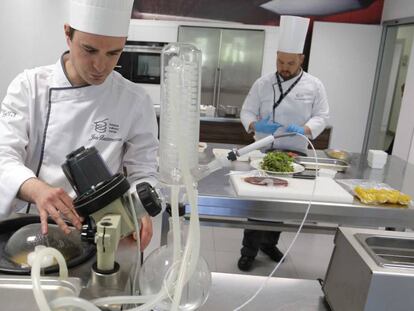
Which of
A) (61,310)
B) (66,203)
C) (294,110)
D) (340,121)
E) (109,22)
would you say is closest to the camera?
(61,310)

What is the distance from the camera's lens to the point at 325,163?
81.5 inches

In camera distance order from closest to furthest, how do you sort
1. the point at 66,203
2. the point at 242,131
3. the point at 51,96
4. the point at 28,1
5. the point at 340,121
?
the point at 66,203, the point at 51,96, the point at 28,1, the point at 242,131, the point at 340,121

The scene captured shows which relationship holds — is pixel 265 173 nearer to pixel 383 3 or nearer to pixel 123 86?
pixel 123 86

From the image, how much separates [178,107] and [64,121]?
0.66 metres

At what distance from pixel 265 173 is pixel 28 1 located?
3.14 meters

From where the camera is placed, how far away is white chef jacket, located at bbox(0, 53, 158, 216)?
3.60ft

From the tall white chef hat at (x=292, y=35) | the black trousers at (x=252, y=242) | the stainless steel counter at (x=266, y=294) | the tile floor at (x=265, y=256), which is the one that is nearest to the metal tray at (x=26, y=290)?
the stainless steel counter at (x=266, y=294)

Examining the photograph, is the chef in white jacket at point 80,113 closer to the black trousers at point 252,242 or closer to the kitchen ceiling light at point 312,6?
the black trousers at point 252,242

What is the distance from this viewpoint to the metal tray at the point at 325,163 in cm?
199

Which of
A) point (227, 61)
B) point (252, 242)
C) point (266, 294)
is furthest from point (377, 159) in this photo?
point (227, 61)

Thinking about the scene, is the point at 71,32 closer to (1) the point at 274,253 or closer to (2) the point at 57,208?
(2) the point at 57,208

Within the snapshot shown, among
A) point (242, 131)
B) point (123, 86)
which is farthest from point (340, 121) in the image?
point (123, 86)

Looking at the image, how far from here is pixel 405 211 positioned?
1475 mm

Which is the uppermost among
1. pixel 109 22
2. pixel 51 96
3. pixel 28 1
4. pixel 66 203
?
pixel 28 1
